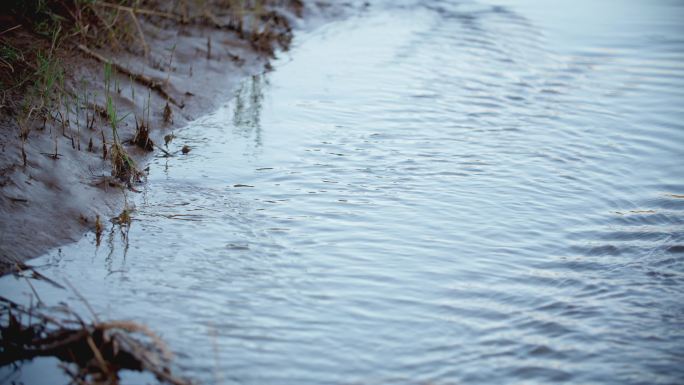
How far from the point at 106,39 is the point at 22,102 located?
5.06ft

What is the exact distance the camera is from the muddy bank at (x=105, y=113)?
13.4 feet

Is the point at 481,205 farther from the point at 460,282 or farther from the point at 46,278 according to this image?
the point at 46,278

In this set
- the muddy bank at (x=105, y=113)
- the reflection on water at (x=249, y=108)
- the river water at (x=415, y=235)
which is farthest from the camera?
the reflection on water at (x=249, y=108)

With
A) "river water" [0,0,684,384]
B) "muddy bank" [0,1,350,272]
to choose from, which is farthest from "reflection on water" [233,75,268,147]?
"muddy bank" [0,1,350,272]

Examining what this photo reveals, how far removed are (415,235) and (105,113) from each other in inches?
93.4

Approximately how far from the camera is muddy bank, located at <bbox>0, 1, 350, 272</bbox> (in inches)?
161

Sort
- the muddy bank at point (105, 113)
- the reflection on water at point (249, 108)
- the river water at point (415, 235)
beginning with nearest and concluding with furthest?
the river water at point (415, 235)
the muddy bank at point (105, 113)
the reflection on water at point (249, 108)

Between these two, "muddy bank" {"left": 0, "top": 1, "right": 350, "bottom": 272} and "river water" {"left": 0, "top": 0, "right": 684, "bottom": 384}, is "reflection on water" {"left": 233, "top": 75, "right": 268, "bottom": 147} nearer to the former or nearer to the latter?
"river water" {"left": 0, "top": 0, "right": 684, "bottom": 384}

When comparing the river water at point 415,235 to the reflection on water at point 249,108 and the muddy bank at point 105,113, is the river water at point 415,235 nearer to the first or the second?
the reflection on water at point 249,108

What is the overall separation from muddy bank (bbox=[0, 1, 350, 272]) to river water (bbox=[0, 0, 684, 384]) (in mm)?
180

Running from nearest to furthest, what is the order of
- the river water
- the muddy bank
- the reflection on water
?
the river water
the muddy bank
the reflection on water

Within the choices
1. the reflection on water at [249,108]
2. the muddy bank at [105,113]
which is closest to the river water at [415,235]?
the reflection on water at [249,108]

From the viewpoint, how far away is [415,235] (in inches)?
165

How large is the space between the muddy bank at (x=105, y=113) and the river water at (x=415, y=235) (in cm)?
18
